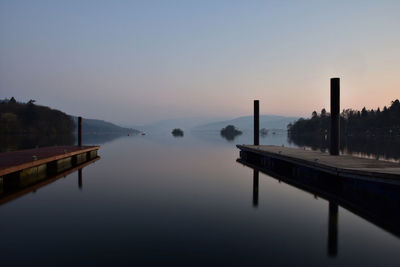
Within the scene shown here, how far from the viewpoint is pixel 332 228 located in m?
9.79

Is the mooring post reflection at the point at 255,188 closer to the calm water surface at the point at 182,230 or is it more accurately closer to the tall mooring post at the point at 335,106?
the calm water surface at the point at 182,230

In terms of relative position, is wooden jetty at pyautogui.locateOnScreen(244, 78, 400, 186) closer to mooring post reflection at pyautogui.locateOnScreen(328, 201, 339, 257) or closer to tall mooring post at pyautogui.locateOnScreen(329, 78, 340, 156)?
tall mooring post at pyautogui.locateOnScreen(329, 78, 340, 156)

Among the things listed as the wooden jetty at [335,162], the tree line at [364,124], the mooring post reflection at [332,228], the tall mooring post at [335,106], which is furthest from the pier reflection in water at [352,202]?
the tree line at [364,124]

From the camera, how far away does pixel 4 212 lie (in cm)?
1120

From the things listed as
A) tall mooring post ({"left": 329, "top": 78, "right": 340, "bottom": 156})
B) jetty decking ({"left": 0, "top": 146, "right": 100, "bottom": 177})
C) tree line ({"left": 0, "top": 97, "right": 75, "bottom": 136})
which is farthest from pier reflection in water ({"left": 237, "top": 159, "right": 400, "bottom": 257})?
tree line ({"left": 0, "top": 97, "right": 75, "bottom": 136})

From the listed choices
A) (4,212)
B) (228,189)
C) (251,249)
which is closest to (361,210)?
(251,249)

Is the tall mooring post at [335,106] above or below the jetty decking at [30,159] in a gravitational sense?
above

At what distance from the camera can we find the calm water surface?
726 cm

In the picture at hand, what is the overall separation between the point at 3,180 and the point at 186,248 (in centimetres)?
1212

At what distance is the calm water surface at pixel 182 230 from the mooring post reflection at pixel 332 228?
0.34 feet

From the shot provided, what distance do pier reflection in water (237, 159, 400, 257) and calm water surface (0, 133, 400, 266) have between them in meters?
0.22

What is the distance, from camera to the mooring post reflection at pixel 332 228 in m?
7.85

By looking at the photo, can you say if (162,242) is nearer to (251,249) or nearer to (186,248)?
(186,248)

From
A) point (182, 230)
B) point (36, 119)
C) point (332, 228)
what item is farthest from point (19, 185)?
point (36, 119)
